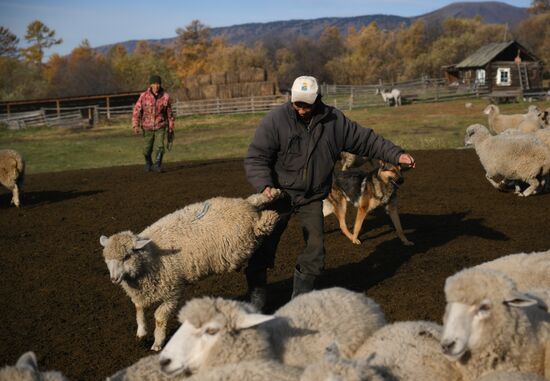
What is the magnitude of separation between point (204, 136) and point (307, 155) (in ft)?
84.3

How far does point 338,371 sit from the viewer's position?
320 centimetres

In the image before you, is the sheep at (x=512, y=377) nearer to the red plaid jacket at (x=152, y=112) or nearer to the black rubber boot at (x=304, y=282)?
the black rubber boot at (x=304, y=282)

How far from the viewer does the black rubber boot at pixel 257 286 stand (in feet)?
22.5

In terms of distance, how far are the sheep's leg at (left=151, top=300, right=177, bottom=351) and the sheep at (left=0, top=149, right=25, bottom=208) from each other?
8570 millimetres

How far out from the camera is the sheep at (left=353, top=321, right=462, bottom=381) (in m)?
3.81

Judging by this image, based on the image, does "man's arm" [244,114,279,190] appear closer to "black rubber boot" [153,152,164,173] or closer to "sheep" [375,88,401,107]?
"black rubber boot" [153,152,164,173]

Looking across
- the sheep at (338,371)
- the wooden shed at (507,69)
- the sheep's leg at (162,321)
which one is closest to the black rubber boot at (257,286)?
the sheep's leg at (162,321)

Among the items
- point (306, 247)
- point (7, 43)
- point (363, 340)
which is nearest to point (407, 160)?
point (306, 247)

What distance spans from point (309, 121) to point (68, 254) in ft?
16.6

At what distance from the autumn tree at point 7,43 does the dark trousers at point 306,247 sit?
90.6 metres

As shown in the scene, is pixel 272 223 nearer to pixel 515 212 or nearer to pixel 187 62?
pixel 515 212

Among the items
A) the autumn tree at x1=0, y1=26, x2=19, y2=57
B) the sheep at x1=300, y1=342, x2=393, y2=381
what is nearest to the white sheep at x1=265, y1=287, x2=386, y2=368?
the sheep at x1=300, y1=342, x2=393, y2=381

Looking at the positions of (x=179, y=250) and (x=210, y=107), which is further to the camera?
(x=210, y=107)

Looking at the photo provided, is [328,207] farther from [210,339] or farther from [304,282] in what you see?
[210,339]
